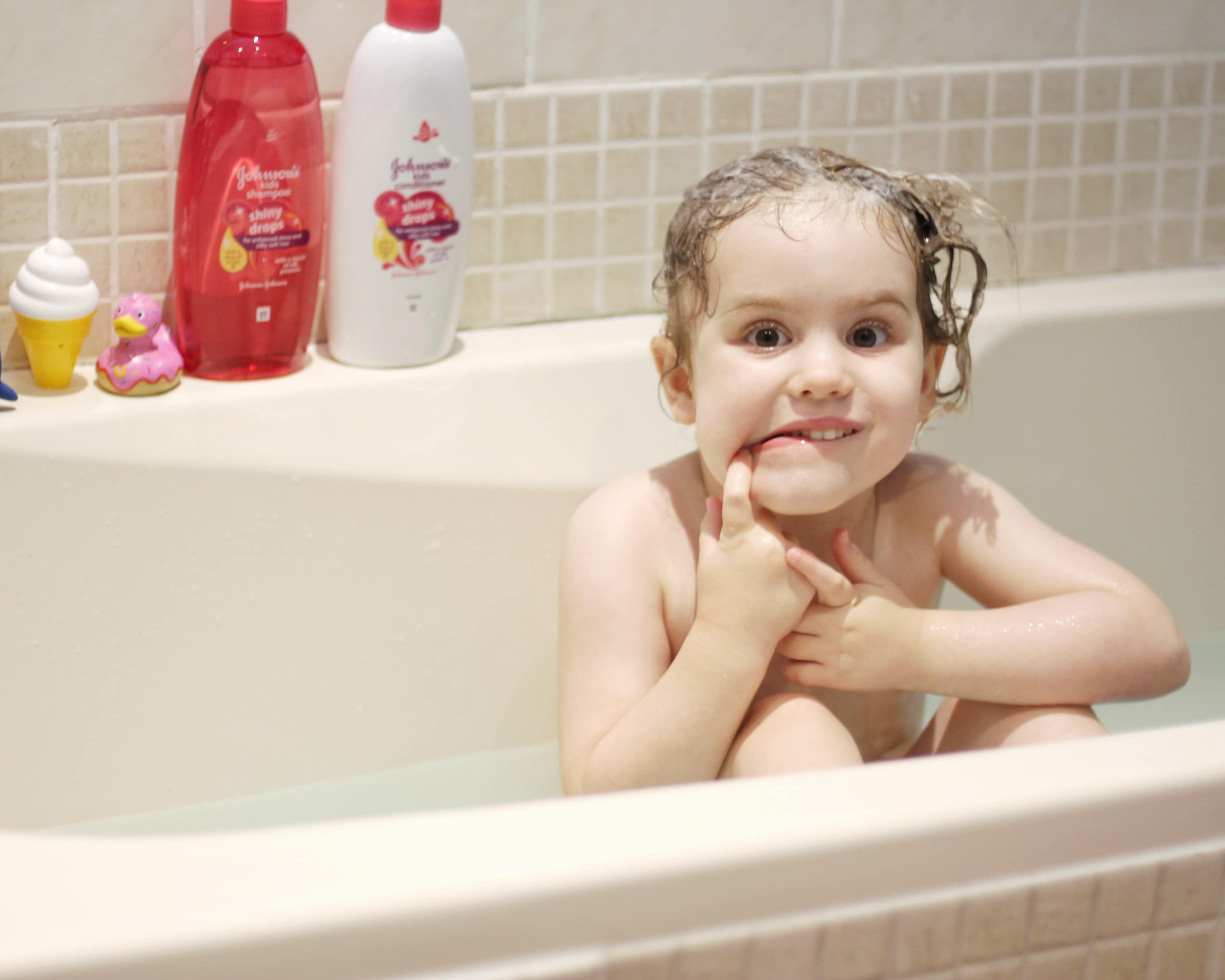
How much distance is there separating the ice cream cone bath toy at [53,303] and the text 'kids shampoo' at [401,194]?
0.19 meters

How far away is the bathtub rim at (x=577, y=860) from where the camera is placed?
0.54 m

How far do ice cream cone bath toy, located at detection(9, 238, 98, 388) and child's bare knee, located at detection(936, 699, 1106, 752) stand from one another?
68cm

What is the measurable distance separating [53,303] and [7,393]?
0.23 feet

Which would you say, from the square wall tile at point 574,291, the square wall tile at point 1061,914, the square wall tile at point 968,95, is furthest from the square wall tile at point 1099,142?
the square wall tile at point 1061,914

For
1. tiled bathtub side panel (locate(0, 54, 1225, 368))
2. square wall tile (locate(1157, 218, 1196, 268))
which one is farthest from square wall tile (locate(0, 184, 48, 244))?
square wall tile (locate(1157, 218, 1196, 268))

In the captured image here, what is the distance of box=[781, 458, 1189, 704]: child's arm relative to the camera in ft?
3.10

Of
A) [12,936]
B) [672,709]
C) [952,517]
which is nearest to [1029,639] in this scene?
[952,517]

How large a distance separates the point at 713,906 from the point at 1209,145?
1.13 metres

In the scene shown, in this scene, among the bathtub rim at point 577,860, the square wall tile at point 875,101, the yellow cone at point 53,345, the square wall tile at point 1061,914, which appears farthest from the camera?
the square wall tile at point 875,101

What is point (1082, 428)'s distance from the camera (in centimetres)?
137

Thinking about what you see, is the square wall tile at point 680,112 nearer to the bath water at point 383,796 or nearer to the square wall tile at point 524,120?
the square wall tile at point 524,120

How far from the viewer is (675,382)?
982 millimetres

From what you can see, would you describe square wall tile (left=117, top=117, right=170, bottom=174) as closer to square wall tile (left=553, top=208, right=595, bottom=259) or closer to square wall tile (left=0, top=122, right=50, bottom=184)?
square wall tile (left=0, top=122, right=50, bottom=184)

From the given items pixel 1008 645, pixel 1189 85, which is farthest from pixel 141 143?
pixel 1189 85
